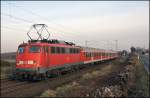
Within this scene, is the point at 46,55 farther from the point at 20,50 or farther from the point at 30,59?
the point at 20,50

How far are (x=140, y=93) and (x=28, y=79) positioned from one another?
443 inches

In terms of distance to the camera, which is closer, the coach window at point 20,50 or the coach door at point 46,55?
the coach door at point 46,55

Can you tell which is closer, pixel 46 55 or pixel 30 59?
pixel 30 59

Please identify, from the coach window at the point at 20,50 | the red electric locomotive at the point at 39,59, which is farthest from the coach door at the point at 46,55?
the coach window at the point at 20,50

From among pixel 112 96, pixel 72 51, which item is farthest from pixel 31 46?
pixel 112 96

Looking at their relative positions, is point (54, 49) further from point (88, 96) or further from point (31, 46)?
point (88, 96)

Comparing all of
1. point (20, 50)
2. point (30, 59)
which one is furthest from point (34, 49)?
point (20, 50)

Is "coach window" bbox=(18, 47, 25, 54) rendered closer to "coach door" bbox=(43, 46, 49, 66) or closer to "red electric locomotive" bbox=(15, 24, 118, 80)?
"red electric locomotive" bbox=(15, 24, 118, 80)

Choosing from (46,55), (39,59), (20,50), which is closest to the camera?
(39,59)

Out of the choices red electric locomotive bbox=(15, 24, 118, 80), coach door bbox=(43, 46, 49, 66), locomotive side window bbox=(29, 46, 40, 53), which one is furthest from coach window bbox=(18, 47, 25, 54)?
coach door bbox=(43, 46, 49, 66)

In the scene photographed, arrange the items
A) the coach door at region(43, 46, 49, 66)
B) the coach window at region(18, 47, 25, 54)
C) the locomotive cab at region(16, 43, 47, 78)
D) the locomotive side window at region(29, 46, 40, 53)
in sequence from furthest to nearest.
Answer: the coach window at region(18, 47, 25, 54) → the coach door at region(43, 46, 49, 66) → the locomotive side window at region(29, 46, 40, 53) → the locomotive cab at region(16, 43, 47, 78)

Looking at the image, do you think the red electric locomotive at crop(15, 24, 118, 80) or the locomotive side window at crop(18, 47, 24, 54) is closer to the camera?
the red electric locomotive at crop(15, 24, 118, 80)

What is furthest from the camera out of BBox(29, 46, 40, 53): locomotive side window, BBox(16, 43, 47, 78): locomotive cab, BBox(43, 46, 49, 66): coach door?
BBox(43, 46, 49, 66): coach door

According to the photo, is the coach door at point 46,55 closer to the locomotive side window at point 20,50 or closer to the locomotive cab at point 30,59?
the locomotive cab at point 30,59
